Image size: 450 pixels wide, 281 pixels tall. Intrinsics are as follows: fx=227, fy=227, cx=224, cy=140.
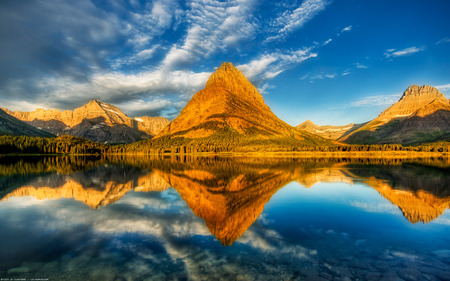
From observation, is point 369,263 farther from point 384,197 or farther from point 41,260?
point 384,197

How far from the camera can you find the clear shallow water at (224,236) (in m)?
13.6

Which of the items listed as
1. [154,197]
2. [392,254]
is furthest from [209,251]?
[154,197]

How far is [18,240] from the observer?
17.9 meters

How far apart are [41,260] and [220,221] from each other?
14287mm

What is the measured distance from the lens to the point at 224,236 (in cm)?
1948

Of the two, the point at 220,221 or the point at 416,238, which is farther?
the point at 220,221

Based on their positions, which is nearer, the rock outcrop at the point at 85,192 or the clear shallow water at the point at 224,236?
the clear shallow water at the point at 224,236

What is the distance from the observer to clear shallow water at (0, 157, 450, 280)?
13.6 m

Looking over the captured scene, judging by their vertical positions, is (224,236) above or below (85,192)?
below

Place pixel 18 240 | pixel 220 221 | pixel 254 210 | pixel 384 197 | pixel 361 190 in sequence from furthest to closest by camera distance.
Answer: pixel 361 190, pixel 384 197, pixel 254 210, pixel 220 221, pixel 18 240

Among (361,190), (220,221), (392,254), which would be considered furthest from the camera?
(361,190)

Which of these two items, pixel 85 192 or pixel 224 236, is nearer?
pixel 224 236

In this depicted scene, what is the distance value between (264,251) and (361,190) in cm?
3223

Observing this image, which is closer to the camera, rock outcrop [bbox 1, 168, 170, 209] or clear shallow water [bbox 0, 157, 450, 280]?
clear shallow water [bbox 0, 157, 450, 280]
